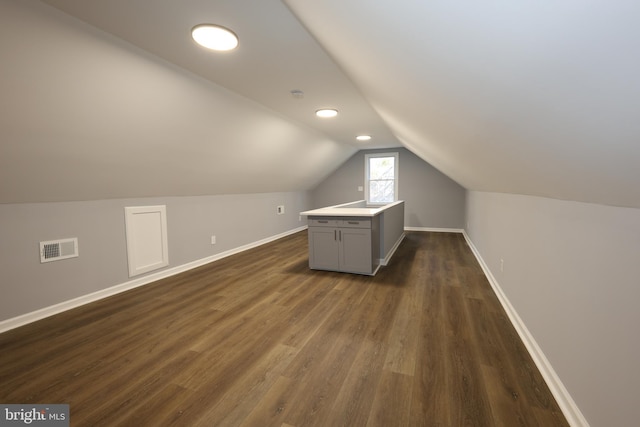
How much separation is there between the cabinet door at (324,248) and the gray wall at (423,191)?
398 cm

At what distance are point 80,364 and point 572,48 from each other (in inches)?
113

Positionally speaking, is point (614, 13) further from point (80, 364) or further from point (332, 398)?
point (80, 364)

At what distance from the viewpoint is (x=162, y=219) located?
12.0 feet

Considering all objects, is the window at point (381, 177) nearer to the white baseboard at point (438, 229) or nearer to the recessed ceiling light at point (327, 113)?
the white baseboard at point (438, 229)

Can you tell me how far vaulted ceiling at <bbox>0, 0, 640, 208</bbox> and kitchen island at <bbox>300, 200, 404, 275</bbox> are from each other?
1.44m

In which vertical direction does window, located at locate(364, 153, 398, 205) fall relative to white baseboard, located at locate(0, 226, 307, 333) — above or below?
above

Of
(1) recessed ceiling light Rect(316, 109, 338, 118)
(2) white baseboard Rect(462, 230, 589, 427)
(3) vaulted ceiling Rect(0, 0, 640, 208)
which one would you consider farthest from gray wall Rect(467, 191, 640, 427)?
(1) recessed ceiling light Rect(316, 109, 338, 118)

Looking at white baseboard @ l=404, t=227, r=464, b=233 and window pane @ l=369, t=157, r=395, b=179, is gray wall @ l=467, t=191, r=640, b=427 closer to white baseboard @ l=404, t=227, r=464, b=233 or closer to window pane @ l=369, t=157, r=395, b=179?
white baseboard @ l=404, t=227, r=464, b=233

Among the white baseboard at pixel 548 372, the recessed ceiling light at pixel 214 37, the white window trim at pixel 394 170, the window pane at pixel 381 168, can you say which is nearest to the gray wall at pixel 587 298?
the white baseboard at pixel 548 372

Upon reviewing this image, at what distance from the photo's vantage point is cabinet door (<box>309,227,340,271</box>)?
3836 mm

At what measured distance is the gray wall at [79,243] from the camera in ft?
7.79

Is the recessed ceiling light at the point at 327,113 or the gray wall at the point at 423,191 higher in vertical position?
the recessed ceiling light at the point at 327,113

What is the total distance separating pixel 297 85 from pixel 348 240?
2.02 m

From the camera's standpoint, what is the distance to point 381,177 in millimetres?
7469
